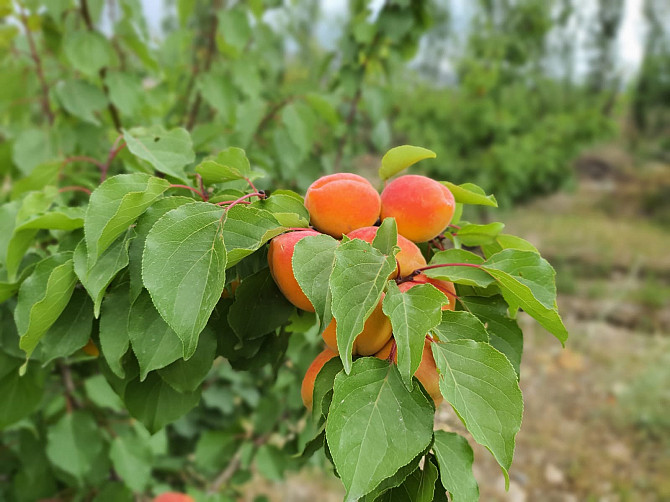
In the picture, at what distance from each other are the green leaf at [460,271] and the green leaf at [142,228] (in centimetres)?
18

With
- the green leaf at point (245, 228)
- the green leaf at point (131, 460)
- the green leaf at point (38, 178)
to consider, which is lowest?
the green leaf at point (131, 460)

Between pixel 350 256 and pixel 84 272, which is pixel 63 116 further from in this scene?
pixel 350 256

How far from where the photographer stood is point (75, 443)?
2.62 feet

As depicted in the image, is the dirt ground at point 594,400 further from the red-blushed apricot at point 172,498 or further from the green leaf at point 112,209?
the red-blushed apricot at point 172,498

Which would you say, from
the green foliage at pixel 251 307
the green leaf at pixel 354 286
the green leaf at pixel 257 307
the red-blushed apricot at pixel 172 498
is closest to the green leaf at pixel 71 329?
the green foliage at pixel 251 307

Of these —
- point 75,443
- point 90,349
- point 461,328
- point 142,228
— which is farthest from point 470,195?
point 75,443

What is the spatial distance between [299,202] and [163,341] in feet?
0.47

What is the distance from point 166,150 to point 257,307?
18 cm

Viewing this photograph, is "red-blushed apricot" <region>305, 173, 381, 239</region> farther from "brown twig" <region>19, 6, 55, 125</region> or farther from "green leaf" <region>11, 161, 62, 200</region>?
"brown twig" <region>19, 6, 55, 125</region>

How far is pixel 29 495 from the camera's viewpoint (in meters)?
0.88

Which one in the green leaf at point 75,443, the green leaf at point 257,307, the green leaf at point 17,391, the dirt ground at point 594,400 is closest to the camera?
the green leaf at point 257,307

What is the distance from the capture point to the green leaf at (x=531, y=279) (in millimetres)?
344

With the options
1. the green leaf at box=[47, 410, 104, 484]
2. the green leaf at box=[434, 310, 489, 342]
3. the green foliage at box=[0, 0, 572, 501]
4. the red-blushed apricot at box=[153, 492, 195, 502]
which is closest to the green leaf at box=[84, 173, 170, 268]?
the green foliage at box=[0, 0, 572, 501]

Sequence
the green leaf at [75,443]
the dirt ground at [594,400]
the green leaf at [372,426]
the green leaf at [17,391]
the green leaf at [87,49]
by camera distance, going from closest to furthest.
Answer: the green leaf at [372,426] < the green leaf at [17,391] < the green leaf at [75,443] < the green leaf at [87,49] < the dirt ground at [594,400]
